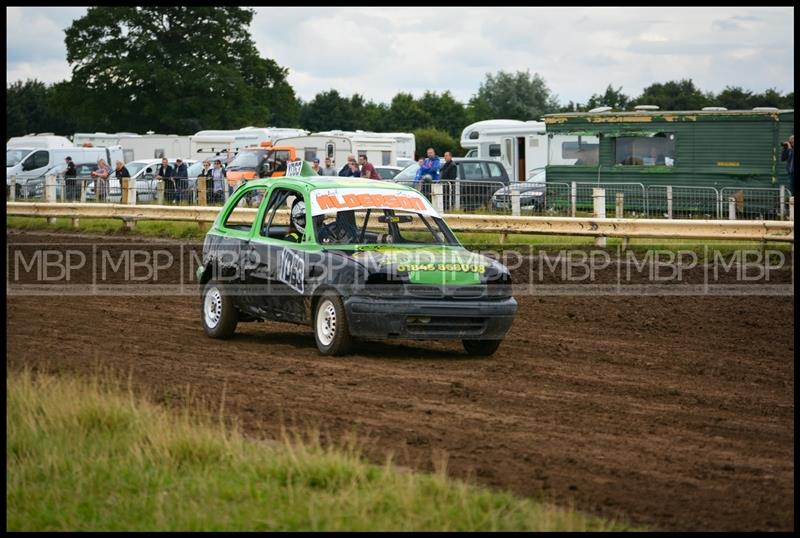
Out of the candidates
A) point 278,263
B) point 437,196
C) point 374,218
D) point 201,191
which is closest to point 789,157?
point 437,196

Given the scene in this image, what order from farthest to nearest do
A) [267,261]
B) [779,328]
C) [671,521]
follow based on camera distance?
[779,328]
[267,261]
[671,521]

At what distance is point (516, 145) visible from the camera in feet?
137

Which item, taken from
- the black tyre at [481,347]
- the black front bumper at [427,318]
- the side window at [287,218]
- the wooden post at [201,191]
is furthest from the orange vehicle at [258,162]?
the black front bumper at [427,318]

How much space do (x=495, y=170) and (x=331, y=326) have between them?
77.6 feet

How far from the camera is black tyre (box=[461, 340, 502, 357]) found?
39.5ft

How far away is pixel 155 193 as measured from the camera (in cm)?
3362

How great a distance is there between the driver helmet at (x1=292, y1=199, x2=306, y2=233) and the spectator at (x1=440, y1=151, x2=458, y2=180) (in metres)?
16.2

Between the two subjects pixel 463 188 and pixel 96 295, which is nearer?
pixel 96 295

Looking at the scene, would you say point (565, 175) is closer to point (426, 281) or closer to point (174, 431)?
point (426, 281)

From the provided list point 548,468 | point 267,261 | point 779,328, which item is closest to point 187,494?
point 548,468

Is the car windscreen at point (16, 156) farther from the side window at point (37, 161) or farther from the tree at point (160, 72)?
the tree at point (160, 72)

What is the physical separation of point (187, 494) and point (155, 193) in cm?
2771

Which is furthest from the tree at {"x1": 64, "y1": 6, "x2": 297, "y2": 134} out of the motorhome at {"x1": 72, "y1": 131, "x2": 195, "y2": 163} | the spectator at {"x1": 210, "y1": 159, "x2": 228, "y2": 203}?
the spectator at {"x1": 210, "y1": 159, "x2": 228, "y2": 203}

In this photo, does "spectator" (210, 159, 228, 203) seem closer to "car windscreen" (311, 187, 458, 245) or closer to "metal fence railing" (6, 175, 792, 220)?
"metal fence railing" (6, 175, 792, 220)
